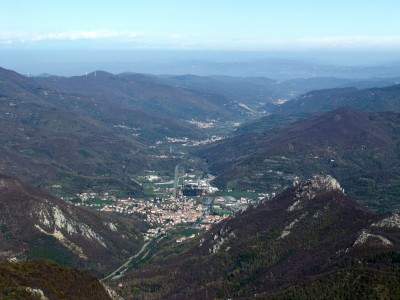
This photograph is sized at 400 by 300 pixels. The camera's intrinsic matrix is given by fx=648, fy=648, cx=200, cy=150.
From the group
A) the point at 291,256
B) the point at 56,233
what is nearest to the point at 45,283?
the point at 291,256

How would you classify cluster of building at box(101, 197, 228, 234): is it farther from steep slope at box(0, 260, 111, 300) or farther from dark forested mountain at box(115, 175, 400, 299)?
steep slope at box(0, 260, 111, 300)

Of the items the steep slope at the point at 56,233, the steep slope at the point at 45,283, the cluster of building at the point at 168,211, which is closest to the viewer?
the steep slope at the point at 45,283

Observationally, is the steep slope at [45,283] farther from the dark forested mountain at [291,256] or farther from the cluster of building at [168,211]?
the cluster of building at [168,211]

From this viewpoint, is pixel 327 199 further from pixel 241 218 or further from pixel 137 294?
pixel 137 294

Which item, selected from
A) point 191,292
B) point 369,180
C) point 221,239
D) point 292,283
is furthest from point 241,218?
point 369,180

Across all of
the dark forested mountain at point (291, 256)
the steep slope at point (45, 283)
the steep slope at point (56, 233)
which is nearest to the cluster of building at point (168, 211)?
the steep slope at point (56, 233)
